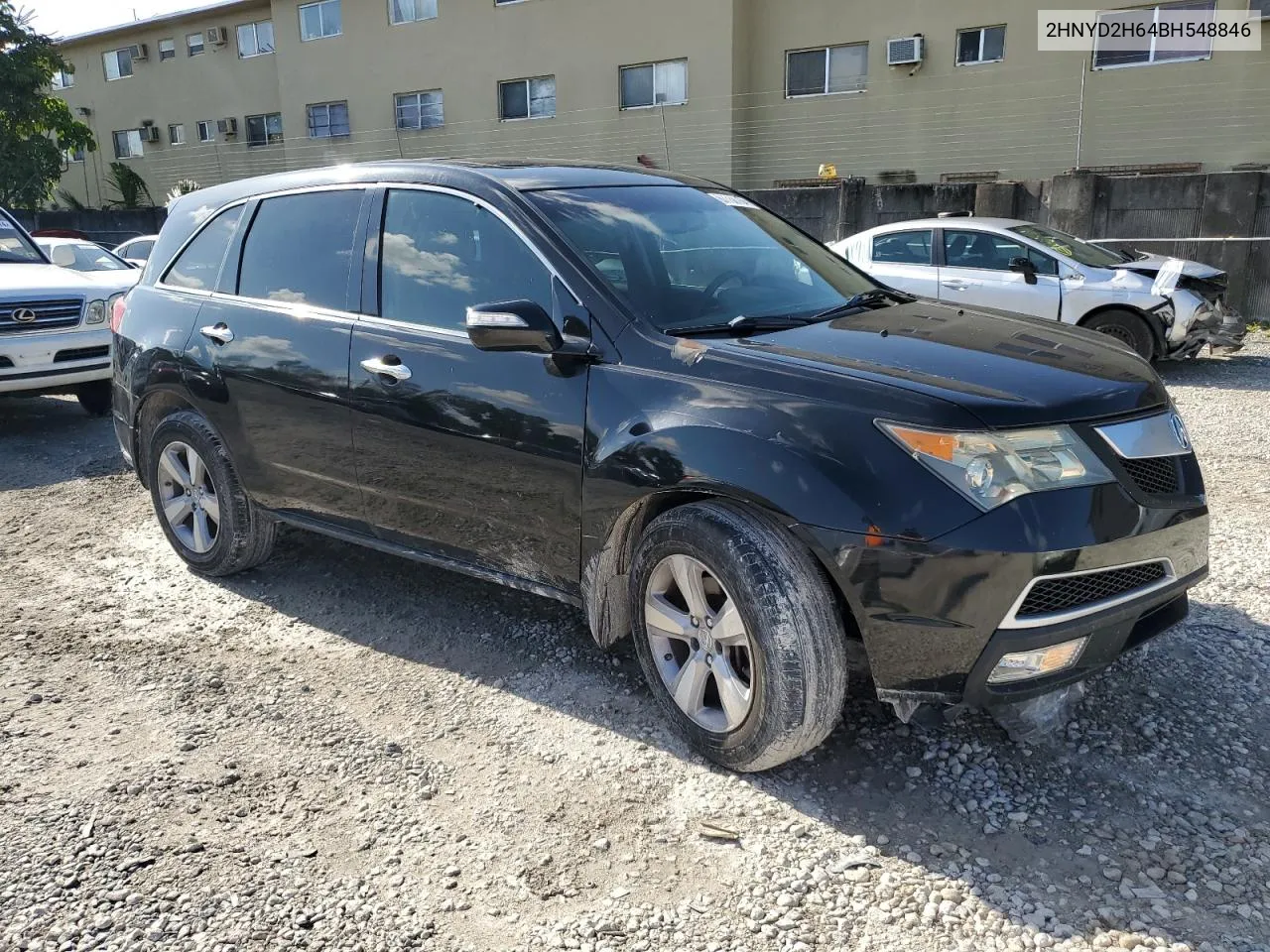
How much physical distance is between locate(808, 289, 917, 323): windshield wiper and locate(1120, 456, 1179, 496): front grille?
113 centimetres

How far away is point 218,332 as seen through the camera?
171 inches

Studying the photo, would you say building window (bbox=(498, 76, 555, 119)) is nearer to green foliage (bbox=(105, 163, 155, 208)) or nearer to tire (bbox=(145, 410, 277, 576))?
green foliage (bbox=(105, 163, 155, 208))

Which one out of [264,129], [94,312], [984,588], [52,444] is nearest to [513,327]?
[984,588]

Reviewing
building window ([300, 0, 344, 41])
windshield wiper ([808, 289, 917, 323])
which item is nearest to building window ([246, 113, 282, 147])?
building window ([300, 0, 344, 41])

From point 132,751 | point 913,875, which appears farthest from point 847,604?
point 132,751

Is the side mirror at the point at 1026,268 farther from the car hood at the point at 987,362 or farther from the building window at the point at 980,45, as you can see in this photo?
the building window at the point at 980,45

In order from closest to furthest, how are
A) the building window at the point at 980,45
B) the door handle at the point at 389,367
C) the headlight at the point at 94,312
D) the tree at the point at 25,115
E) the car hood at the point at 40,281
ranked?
1. the door handle at the point at 389,367
2. the car hood at the point at 40,281
3. the headlight at the point at 94,312
4. the building window at the point at 980,45
5. the tree at the point at 25,115

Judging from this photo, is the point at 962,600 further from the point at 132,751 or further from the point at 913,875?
the point at 132,751

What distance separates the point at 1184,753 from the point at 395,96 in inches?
929

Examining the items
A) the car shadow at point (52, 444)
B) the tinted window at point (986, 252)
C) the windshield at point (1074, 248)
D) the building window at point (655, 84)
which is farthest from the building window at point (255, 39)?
the windshield at point (1074, 248)

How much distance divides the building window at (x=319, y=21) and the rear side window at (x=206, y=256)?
71.5 feet

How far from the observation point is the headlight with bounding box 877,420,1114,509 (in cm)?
256

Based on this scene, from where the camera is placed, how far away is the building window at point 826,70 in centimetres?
1794

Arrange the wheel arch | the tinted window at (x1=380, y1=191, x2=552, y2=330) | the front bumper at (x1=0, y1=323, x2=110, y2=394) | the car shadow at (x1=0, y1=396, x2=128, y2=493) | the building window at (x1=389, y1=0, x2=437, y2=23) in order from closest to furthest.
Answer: the tinted window at (x1=380, y1=191, x2=552, y2=330) < the car shadow at (x1=0, y1=396, x2=128, y2=493) < the front bumper at (x1=0, y1=323, x2=110, y2=394) < the wheel arch < the building window at (x1=389, y1=0, x2=437, y2=23)
